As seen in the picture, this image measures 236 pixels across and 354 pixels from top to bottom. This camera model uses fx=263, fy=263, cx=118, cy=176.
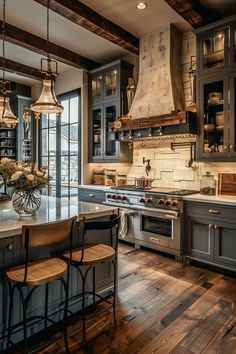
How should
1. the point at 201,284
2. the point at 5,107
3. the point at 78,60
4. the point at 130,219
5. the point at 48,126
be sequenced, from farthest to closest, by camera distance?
the point at 48,126 < the point at 78,60 < the point at 130,219 < the point at 5,107 < the point at 201,284

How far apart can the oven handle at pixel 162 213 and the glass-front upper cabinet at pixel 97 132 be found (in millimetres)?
1639

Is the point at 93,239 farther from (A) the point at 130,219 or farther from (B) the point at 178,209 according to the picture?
(A) the point at 130,219

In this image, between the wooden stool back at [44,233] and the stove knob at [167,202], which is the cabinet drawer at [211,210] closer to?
the stove knob at [167,202]

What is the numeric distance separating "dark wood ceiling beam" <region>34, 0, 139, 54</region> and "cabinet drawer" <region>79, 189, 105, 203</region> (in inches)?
98.2

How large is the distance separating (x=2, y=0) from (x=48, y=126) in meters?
3.12

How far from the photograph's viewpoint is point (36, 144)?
661cm

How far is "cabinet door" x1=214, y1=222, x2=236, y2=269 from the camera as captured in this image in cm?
309

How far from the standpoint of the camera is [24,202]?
7.45 ft

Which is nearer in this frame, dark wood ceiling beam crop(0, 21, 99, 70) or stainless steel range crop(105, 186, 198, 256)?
stainless steel range crop(105, 186, 198, 256)

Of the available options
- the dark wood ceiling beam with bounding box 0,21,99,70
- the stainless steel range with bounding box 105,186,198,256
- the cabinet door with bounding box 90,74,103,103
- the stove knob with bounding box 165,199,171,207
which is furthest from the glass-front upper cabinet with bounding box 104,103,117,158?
the stove knob with bounding box 165,199,171,207

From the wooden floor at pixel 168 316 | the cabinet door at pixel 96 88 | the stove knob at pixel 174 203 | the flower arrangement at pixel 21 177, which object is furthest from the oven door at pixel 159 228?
the cabinet door at pixel 96 88

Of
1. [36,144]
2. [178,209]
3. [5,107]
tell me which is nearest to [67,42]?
[5,107]

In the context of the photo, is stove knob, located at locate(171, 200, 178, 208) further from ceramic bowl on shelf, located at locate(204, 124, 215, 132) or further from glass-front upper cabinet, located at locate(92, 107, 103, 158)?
glass-front upper cabinet, located at locate(92, 107, 103, 158)

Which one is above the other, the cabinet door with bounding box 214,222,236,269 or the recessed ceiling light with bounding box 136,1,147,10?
the recessed ceiling light with bounding box 136,1,147,10
